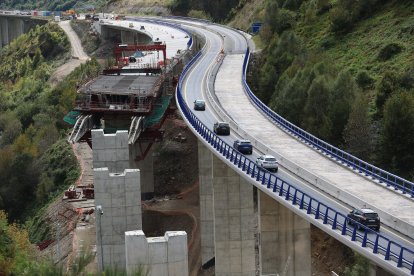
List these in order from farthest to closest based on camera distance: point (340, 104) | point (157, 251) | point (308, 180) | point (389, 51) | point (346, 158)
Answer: point (389, 51) < point (340, 104) < point (346, 158) < point (308, 180) < point (157, 251)

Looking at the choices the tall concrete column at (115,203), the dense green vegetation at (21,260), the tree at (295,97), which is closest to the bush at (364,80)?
the tree at (295,97)

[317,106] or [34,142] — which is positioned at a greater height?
[317,106]

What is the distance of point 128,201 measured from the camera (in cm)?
4706

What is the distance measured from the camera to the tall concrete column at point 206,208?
60.7 m

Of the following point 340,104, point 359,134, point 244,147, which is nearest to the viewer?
point 244,147

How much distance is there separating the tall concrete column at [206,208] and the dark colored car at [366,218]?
28.9 m

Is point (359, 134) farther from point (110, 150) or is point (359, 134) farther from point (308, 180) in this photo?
point (110, 150)

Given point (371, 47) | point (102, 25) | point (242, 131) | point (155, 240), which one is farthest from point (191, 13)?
point (155, 240)

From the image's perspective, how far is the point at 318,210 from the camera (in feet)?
108

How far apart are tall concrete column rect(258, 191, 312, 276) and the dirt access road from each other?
299ft

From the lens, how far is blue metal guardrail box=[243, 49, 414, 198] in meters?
38.9

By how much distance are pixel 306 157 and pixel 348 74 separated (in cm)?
1468

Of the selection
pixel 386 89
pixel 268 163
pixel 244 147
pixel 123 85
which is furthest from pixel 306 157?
pixel 123 85

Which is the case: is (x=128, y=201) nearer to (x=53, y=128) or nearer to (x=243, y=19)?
(x=53, y=128)
